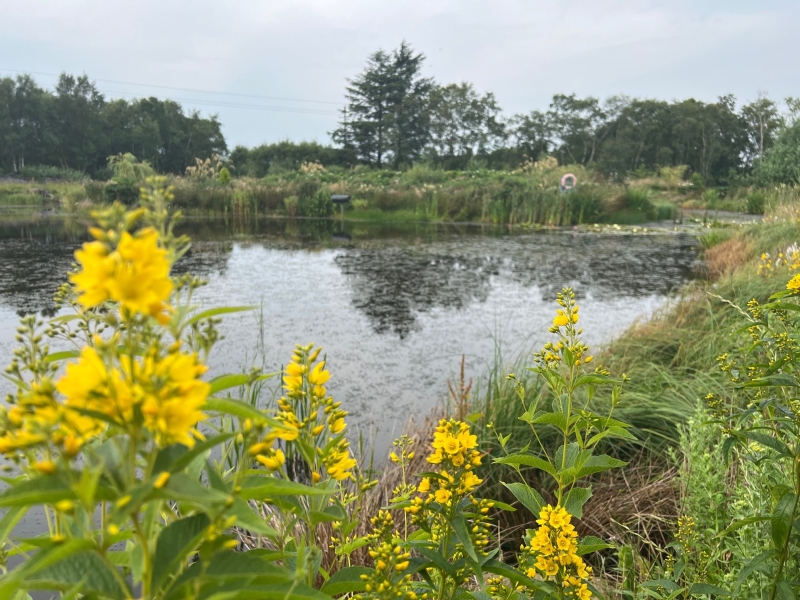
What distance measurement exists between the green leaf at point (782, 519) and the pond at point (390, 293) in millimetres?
1836

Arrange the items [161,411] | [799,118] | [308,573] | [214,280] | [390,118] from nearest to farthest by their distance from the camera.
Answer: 1. [161,411]
2. [308,573]
3. [214,280]
4. [799,118]
5. [390,118]

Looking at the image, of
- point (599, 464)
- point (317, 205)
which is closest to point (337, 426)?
point (599, 464)

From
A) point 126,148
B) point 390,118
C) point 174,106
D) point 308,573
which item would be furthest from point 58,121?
point 308,573

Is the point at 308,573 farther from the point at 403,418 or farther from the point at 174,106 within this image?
the point at 174,106

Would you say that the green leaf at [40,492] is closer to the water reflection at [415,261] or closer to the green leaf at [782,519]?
the green leaf at [782,519]

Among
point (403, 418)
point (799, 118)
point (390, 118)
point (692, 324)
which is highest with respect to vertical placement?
point (390, 118)

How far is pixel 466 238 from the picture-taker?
10.8 meters

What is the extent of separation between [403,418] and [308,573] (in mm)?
2293

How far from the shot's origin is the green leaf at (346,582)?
28.2 inches

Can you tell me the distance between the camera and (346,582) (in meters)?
0.72

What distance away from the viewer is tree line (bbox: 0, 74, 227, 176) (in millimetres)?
29969

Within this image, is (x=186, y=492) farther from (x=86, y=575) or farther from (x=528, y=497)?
(x=528, y=497)

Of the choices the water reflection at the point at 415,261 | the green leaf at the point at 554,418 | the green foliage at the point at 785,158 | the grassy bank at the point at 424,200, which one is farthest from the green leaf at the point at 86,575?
the green foliage at the point at 785,158

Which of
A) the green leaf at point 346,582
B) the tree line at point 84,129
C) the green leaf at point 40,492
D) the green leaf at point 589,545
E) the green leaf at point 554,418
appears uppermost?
the tree line at point 84,129
